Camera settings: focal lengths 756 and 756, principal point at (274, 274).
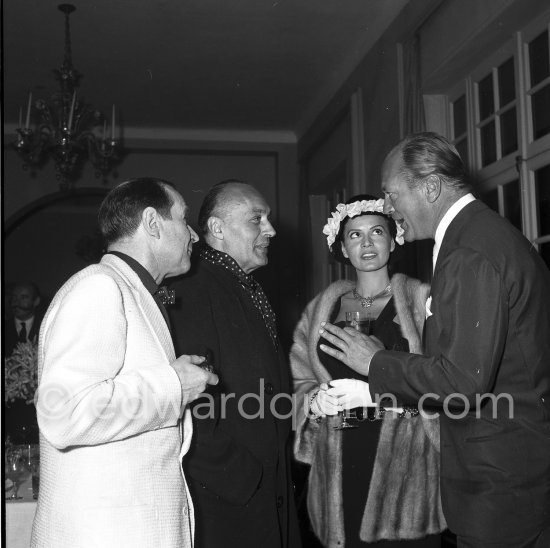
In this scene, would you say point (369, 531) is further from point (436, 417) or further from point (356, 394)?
point (356, 394)

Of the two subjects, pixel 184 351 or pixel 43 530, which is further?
pixel 184 351

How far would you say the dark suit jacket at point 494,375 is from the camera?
5.41ft

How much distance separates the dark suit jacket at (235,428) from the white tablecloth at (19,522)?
0.52 metres

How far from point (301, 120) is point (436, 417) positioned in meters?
5.23

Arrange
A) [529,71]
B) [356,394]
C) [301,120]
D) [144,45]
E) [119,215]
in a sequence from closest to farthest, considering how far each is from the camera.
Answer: [119,215] < [356,394] < [529,71] < [144,45] < [301,120]

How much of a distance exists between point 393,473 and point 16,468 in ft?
4.03

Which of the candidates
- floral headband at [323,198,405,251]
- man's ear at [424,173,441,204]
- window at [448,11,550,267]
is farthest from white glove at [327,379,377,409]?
window at [448,11,550,267]

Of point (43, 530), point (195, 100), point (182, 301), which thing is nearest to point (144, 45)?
point (195, 100)

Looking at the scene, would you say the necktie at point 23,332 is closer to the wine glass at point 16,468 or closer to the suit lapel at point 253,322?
the wine glass at point 16,468

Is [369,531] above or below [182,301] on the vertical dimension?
below

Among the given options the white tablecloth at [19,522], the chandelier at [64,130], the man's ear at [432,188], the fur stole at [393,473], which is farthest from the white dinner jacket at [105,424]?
the chandelier at [64,130]

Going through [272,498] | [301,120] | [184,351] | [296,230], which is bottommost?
[272,498]

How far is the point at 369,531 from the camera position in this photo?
8.29 feet

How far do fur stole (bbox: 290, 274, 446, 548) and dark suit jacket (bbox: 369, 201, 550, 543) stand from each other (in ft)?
2.57
